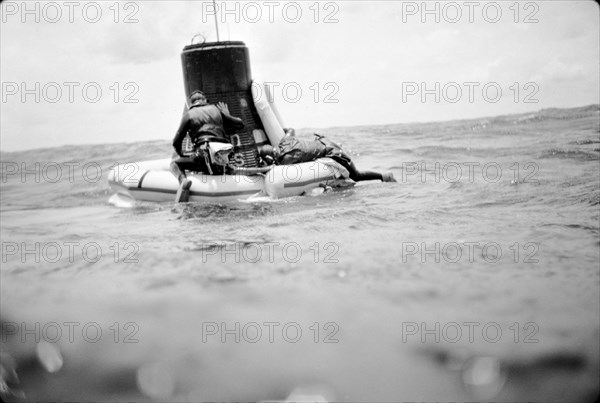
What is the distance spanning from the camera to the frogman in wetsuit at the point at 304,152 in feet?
23.1

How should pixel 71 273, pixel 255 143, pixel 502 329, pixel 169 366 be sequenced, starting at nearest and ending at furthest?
pixel 169 366 < pixel 502 329 < pixel 71 273 < pixel 255 143

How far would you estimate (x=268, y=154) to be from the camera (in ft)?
23.9

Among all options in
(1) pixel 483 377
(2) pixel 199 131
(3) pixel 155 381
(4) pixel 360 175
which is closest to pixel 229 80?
(2) pixel 199 131

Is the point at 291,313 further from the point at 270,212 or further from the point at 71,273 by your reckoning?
the point at 270,212

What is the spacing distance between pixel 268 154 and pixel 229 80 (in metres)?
1.26

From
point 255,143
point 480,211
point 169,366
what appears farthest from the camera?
point 255,143

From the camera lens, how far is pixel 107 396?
2.12 m

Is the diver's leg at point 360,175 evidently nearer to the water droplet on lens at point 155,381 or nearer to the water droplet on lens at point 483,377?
the water droplet on lens at point 483,377

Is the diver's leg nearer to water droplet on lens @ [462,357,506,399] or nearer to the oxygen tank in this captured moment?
the oxygen tank

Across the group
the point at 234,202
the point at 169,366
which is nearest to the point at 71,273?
the point at 169,366

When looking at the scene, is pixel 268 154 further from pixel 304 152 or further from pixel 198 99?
pixel 198 99

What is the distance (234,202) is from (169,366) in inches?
173

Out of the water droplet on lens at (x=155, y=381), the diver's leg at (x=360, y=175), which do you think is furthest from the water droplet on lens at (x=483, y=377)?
the diver's leg at (x=360, y=175)

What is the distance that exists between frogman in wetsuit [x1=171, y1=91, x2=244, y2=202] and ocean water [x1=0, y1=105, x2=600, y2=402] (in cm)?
98
